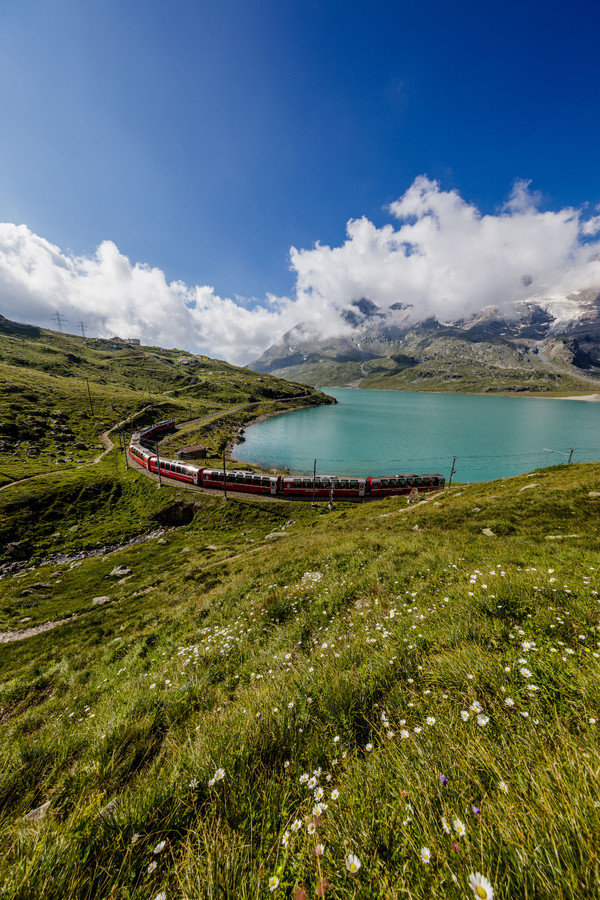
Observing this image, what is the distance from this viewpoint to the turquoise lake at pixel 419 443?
76.7 metres

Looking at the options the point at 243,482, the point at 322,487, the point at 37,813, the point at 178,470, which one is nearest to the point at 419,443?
the point at 322,487

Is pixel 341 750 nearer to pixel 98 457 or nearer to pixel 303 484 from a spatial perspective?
pixel 303 484

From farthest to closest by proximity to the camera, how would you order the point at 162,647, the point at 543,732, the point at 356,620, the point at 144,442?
1. the point at 144,442
2. the point at 162,647
3. the point at 356,620
4. the point at 543,732

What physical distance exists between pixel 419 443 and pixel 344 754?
11030cm

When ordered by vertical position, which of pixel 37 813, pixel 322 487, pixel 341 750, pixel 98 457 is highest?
pixel 341 750

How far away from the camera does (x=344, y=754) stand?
10.1ft

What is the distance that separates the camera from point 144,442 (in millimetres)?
76562

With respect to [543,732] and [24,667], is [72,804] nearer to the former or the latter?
[543,732]

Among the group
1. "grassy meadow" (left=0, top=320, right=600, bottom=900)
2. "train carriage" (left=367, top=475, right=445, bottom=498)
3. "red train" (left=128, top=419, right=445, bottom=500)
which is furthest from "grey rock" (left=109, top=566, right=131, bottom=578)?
"train carriage" (left=367, top=475, right=445, bottom=498)

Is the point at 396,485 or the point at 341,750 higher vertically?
the point at 341,750

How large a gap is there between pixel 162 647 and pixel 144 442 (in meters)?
76.2

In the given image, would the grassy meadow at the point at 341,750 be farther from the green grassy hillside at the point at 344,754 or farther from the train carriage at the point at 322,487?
the train carriage at the point at 322,487

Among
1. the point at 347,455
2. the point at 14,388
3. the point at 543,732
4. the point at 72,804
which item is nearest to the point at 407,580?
the point at 543,732

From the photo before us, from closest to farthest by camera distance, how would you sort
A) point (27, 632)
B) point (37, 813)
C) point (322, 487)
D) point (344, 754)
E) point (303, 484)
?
point (344, 754) < point (37, 813) < point (27, 632) < point (303, 484) < point (322, 487)
